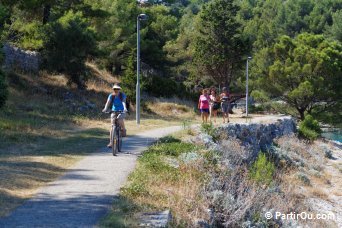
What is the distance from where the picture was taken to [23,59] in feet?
94.0

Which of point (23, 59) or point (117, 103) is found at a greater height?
point (23, 59)

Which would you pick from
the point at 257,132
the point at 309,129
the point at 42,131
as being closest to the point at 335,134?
the point at 309,129

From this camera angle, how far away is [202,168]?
11156 mm

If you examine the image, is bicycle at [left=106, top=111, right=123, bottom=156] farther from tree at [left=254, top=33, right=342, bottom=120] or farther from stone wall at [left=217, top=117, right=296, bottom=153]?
tree at [left=254, top=33, right=342, bottom=120]

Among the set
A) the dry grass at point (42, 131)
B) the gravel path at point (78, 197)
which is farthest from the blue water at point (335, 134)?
the gravel path at point (78, 197)

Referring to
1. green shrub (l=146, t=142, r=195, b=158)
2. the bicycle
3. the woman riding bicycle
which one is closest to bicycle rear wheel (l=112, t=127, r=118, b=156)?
the bicycle

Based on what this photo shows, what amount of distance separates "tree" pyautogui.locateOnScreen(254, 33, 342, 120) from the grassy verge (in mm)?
26707

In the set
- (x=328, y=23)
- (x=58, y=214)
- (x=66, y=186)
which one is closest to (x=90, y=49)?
(x=66, y=186)

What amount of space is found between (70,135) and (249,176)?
23.5 feet

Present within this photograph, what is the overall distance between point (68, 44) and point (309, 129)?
16368mm

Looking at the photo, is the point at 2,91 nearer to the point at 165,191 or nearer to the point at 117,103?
the point at 117,103

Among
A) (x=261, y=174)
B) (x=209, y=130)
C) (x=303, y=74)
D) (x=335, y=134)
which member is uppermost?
(x=303, y=74)

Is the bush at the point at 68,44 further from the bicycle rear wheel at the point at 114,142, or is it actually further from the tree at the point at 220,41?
the bicycle rear wheel at the point at 114,142

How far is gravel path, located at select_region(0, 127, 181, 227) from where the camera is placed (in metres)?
7.35
